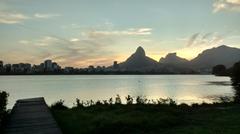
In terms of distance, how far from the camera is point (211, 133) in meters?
16.5

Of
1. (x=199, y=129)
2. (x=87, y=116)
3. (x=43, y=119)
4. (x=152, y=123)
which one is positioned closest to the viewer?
(x=199, y=129)

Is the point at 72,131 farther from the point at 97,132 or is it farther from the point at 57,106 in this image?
the point at 57,106

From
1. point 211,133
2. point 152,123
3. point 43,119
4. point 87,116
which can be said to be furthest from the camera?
point 87,116

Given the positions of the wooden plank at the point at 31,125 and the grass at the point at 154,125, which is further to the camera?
the grass at the point at 154,125

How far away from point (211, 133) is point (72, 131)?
7.25 m

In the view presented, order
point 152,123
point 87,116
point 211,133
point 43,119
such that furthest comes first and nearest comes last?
point 87,116, point 43,119, point 152,123, point 211,133

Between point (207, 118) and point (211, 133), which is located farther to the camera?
point (207, 118)

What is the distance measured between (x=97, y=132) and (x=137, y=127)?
2343 millimetres

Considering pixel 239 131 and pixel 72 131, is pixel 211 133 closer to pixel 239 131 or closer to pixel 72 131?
pixel 239 131

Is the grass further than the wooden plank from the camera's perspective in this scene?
Yes

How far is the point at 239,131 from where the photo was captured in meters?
16.9

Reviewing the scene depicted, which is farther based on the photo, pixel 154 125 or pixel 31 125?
pixel 31 125

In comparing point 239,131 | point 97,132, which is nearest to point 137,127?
point 97,132

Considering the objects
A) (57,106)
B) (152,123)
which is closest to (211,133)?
(152,123)
